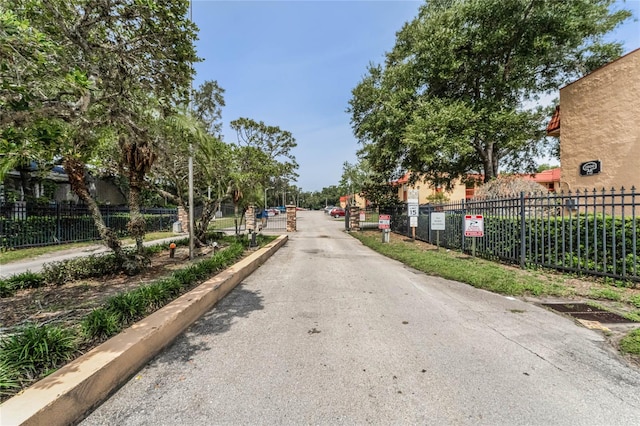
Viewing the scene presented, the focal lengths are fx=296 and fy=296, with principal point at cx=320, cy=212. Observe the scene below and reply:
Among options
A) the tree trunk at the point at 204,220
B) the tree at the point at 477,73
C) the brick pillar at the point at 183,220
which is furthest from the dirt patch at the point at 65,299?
the brick pillar at the point at 183,220

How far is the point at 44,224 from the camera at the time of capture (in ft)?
40.1

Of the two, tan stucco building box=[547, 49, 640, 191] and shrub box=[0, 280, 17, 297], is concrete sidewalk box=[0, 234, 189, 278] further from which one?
tan stucco building box=[547, 49, 640, 191]

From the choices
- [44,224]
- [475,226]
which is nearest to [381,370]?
[475,226]

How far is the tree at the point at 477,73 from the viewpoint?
13078 mm

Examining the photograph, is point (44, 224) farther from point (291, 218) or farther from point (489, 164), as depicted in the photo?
point (489, 164)

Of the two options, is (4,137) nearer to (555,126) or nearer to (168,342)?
(168,342)

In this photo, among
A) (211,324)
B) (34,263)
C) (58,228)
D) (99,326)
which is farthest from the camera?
(58,228)

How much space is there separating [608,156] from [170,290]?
40.9 feet

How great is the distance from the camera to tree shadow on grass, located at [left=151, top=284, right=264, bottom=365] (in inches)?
127

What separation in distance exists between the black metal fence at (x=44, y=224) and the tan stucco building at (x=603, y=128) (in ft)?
55.9

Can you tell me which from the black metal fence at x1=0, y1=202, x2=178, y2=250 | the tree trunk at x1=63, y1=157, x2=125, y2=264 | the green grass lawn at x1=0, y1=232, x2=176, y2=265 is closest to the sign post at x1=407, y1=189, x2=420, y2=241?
the tree trunk at x1=63, y1=157, x2=125, y2=264

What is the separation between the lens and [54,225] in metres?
12.7

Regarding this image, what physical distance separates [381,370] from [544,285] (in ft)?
15.6

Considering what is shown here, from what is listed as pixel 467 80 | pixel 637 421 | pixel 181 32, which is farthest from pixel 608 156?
pixel 181 32
